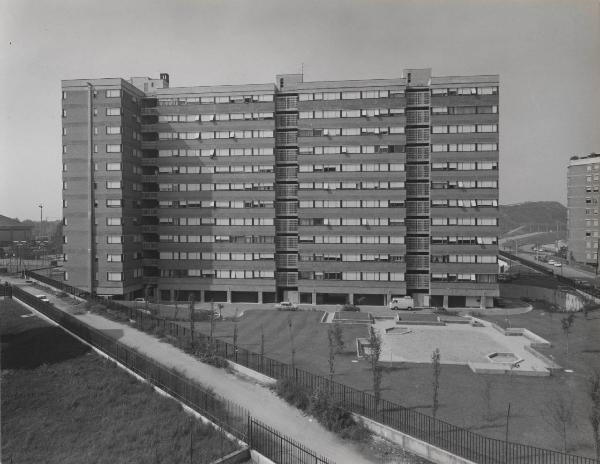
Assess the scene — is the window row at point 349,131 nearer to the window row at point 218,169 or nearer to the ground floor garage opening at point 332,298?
the window row at point 218,169

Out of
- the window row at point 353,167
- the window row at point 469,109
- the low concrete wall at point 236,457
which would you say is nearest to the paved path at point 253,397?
the low concrete wall at point 236,457

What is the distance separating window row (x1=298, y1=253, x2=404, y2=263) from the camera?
2972 inches

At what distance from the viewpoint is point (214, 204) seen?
79.8 m

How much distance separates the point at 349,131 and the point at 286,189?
48.2 feet

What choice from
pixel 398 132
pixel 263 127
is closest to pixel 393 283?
pixel 398 132

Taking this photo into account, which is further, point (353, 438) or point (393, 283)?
point (393, 283)

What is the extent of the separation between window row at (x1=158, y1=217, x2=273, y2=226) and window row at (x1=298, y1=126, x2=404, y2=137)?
16190 mm

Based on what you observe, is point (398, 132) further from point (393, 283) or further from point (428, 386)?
point (428, 386)

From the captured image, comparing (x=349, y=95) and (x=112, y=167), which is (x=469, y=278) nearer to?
(x=349, y=95)

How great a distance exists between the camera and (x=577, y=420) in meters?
27.9

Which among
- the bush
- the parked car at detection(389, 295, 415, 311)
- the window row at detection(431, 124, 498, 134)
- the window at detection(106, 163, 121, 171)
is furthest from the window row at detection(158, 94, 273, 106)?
the bush

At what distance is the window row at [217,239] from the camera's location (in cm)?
7844

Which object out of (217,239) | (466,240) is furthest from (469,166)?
(217,239)

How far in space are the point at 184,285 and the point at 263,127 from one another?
1228 inches
